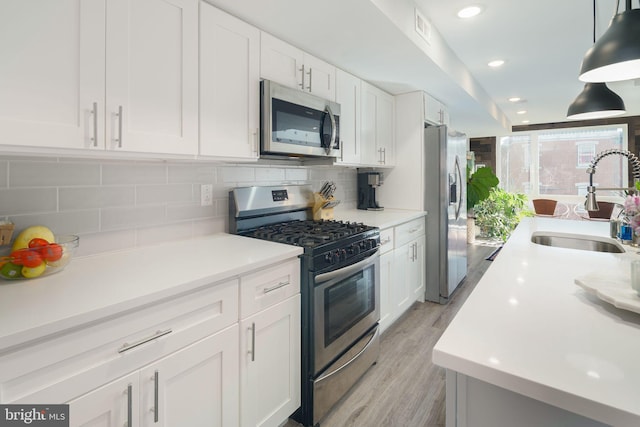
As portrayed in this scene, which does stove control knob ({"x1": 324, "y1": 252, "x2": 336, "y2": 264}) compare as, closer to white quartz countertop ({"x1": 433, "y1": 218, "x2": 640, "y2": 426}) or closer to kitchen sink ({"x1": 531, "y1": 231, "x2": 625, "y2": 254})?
white quartz countertop ({"x1": 433, "y1": 218, "x2": 640, "y2": 426})

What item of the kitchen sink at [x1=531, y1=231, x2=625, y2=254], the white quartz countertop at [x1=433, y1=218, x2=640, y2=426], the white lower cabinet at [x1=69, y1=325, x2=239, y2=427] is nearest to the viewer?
the white quartz countertop at [x1=433, y1=218, x2=640, y2=426]

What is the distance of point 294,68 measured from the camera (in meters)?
2.13

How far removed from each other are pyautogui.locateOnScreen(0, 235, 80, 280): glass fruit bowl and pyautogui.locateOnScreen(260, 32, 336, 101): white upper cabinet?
1318mm

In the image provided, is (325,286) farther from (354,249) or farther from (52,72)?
(52,72)

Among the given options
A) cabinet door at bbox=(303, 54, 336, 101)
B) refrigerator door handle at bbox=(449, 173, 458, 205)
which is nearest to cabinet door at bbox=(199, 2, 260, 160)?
cabinet door at bbox=(303, 54, 336, 101)

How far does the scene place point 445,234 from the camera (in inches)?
130

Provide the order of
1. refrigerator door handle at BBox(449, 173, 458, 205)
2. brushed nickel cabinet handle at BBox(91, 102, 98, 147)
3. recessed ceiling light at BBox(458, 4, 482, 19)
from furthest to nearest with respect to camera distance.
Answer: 1. refrigerator door handle at BBox(449, 173, 458, 205)
2. recessed ceiling light at BBox(458, 4, 482, 19)
3. brushed nickel cabinet handle at BBox(91, 102, 98, 147)

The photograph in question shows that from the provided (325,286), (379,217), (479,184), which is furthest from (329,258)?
(479,184)

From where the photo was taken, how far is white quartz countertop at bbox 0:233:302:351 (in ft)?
2.84

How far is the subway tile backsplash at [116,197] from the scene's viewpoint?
1326 mm

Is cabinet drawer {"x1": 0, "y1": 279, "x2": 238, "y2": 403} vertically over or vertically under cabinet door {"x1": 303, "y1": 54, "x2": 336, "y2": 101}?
under

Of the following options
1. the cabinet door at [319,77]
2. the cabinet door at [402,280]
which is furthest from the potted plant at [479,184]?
the cabinet door at [319,77]

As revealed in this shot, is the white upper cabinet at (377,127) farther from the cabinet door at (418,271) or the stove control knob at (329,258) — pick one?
the stove control knob at (329,258)

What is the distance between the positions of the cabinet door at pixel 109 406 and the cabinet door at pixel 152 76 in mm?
842
